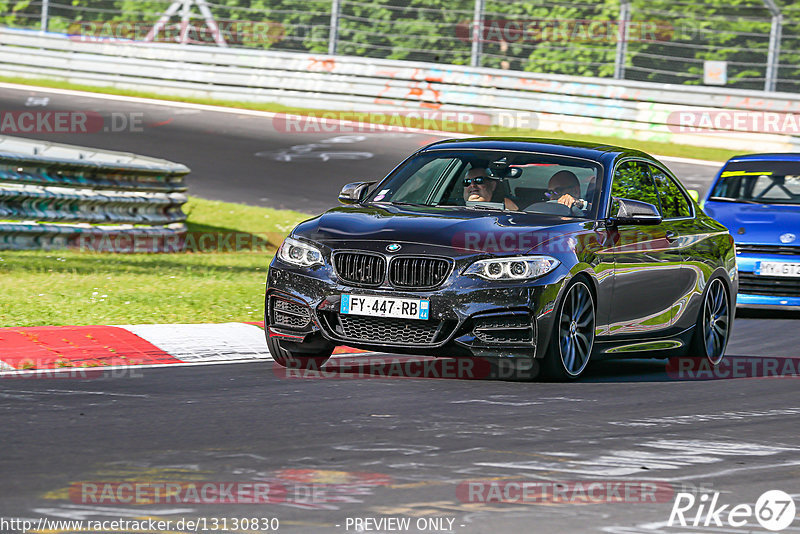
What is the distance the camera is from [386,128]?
1134 inches

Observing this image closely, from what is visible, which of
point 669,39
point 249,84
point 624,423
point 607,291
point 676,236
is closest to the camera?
point 624,423

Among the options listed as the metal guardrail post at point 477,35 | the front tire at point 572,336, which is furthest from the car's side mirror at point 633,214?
the metal guardrail post at point 477,35

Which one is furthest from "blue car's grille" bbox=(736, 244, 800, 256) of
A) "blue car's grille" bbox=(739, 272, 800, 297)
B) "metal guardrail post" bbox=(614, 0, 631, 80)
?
"metal guardrail post" bbox=(614, 0, 631, 80)

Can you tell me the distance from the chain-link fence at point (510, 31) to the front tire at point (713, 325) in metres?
16.1

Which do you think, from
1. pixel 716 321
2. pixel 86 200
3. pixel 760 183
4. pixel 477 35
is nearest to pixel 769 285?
pixel 760 183

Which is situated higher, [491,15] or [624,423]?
[491,15]

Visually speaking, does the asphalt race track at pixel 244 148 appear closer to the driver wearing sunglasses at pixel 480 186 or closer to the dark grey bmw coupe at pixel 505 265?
the dark grey bmw coupe at pixel 505 265

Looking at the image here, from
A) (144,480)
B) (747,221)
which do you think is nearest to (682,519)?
(144,480)

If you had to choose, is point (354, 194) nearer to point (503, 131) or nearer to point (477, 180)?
point (477, 180)

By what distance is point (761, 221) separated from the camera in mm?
14414

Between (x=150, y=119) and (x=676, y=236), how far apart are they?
62.3 feet

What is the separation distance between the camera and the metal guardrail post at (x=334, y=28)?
98.2 feet

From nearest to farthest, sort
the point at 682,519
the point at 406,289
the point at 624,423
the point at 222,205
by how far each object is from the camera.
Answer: the point at 682,519 < the point at 624,423 < the point at 406,289 < the point at 222,205

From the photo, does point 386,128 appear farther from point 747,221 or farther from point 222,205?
point 747,221
